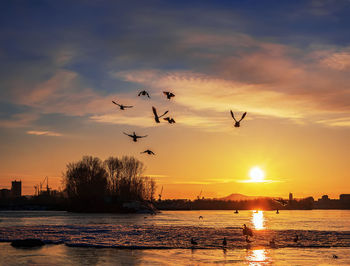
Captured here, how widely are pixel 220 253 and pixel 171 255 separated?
4143 mm

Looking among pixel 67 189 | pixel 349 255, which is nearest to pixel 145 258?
pixel 349 255

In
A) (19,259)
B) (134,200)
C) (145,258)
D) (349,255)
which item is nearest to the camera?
(19,259)

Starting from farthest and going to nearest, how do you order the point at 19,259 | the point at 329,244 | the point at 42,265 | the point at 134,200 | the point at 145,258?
1. the point at 134,200
2. the point at 329,244
3. the point at 145,258
4. the point at 19,259
5. the point at 42,265

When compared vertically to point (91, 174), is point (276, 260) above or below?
below

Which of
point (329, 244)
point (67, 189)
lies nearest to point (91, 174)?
point (67, 189)

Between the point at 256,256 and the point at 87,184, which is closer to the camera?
the point at 256,256

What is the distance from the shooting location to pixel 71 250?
35938 millimetres

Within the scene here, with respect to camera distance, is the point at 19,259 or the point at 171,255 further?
the point at 171,255

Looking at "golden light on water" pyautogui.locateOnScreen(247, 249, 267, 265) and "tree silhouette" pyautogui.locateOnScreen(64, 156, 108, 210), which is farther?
"tree silhouette" pyautogui.locateOnScreen(64, 156, 108, 210)

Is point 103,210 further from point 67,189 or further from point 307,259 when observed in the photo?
point 307,259

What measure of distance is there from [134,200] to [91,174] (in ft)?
60.3

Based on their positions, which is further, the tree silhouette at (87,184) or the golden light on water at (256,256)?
the tree silhouette at (87,184)

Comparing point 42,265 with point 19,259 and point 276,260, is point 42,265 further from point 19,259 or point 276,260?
point 276,260

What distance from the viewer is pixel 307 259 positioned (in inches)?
1270
